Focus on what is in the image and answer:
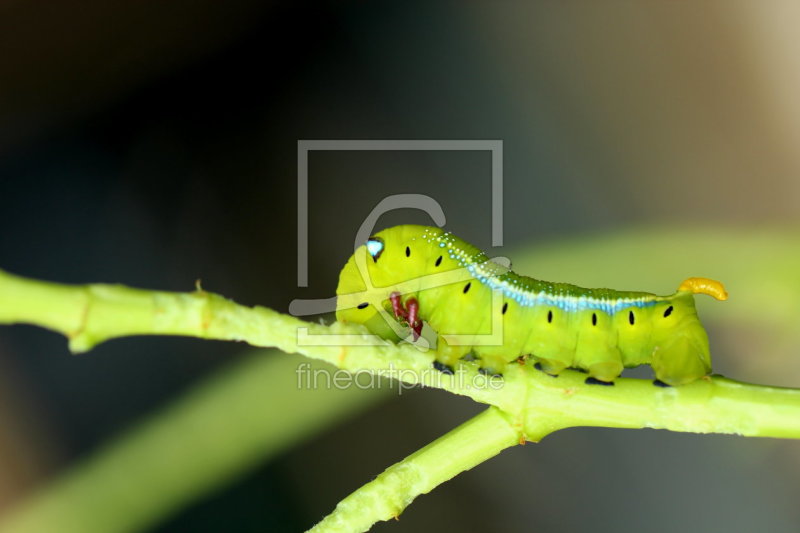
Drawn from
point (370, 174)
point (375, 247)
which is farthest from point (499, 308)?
point (370, 174)

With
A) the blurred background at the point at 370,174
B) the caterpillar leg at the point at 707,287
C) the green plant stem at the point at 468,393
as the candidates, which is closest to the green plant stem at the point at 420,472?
the green plant stem at the point at 468,393

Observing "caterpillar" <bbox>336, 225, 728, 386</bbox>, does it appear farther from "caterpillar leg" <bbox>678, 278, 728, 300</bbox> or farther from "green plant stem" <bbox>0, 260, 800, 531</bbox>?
"green plant stem" <bbox>0, 260, 800, 531</bbox>

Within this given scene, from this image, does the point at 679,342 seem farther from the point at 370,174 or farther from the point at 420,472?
the point at 370,174

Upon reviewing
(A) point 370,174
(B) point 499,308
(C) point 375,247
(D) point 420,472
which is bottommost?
(D) point 420,472

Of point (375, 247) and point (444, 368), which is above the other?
point (375, 247)

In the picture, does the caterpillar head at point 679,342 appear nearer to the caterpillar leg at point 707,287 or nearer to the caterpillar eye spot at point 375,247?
the caterpillar leg at point 707,287

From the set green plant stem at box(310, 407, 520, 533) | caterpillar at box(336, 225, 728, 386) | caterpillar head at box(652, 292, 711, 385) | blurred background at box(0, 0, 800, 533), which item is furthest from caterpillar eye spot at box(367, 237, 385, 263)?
blurred background at box(0, 0, 800, 533)
